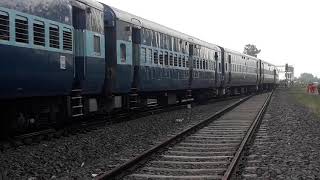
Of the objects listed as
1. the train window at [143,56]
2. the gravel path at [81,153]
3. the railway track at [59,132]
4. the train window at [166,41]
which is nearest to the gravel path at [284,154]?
the gravel path at [81,153]

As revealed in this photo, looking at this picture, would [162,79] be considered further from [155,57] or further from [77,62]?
[77,62]

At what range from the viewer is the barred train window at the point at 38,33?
1180 cm

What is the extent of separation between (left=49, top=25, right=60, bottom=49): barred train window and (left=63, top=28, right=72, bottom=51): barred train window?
0.42 meters

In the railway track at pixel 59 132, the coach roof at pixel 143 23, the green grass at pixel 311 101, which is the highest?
the coach roof at pixel 143 23

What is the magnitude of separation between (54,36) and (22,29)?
162 cm

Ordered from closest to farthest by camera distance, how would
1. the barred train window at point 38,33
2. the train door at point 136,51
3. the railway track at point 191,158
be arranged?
the railway track at point 191,158 → the barred train window at point 38,33 → the train door at point 136,51

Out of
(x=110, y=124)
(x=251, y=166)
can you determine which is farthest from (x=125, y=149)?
(x=110, y=124)

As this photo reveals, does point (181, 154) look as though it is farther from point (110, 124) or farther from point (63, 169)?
point (110, 124)

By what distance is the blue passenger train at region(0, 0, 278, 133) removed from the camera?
36.6 feet

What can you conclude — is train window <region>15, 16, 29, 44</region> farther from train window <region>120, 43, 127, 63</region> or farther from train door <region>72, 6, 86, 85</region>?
train window <region>120, 43, 127, 63</region>

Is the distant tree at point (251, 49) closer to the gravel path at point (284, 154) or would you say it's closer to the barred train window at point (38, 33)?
the gravel path at point (284, 154)

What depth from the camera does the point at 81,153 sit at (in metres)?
10.6

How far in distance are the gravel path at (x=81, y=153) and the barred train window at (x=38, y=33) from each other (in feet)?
7.52

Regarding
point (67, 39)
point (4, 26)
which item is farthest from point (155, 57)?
point (4, 26)
